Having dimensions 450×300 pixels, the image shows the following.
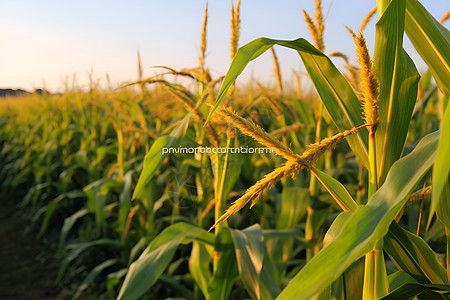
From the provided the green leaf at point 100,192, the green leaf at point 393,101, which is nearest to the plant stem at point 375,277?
the green leaf at point 393,101

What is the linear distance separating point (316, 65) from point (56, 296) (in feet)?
6.92

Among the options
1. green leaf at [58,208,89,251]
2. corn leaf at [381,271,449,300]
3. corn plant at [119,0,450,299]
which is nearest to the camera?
corn plant at [119,0,450,299]

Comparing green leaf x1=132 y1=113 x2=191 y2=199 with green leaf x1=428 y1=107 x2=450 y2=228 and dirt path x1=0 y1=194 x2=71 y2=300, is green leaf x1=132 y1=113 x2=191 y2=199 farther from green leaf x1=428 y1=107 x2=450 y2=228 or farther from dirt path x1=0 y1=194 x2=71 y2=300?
dirt path x1=0 y1=194 x2=71 y2=300

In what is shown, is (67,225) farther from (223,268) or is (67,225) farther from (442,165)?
(442,165)

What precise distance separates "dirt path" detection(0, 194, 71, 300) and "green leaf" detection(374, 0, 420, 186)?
2078 mm

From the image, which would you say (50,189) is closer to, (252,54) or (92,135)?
(92,135)

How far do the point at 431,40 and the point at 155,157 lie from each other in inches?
23.8

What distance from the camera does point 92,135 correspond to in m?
2.99

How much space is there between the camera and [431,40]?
1.70 ft

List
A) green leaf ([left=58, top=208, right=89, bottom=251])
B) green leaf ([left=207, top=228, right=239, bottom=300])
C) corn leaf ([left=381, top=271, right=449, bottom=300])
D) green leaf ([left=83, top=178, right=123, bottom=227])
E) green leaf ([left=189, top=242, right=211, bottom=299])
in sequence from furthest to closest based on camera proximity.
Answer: green leaf ([left=58, top=208, right=89, bottom=251]) → green leaf ([left=83, top=178, right=123, bottom=227]) → green leaf ([left=189, top=242, right=211, bottom=299]) → green leaf ([left=207, top=228, right=239, bottom=300]) → corn leaf ([left=381, top=271, right=449, bottom=300])

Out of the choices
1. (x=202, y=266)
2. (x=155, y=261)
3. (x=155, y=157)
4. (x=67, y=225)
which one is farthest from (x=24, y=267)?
(x=155, y=157)

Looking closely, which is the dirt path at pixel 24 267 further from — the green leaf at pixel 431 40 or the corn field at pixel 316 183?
the green leaf at pixel 431 40

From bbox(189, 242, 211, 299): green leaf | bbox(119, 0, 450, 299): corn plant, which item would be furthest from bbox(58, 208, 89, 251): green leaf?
bbox(119, 0, 450, 299): corn plant

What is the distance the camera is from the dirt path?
2.18 m
